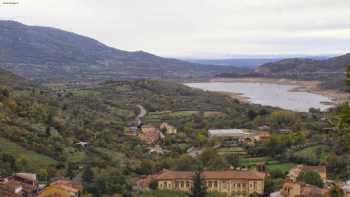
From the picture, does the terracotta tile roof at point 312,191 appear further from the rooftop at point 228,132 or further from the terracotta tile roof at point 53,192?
the rooftop at point 228,132

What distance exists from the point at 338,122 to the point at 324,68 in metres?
167

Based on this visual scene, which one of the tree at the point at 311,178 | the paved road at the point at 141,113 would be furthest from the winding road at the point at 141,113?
the tree at the point at 311,178

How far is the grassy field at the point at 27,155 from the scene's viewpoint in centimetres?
3862

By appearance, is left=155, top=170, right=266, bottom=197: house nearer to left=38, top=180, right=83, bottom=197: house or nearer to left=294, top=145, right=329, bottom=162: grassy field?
left=38, top=180, right=83, bottom=197: house

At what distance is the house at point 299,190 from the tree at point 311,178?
191cm

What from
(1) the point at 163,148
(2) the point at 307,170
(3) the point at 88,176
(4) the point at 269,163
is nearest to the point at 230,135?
(1) the point at 163,148

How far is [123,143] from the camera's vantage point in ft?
173

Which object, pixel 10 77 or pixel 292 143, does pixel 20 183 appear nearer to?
pixel 292 143

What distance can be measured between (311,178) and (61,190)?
14366 mm

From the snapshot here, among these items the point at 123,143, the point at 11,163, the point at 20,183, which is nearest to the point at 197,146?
the point at 123,143

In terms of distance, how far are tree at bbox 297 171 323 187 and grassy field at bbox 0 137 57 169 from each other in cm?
1551

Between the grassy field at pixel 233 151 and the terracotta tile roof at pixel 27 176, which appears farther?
the grassy field at pixel 233 151

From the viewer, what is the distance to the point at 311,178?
34969mm

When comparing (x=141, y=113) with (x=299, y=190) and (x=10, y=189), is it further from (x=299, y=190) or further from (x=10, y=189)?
(x=10, y=189)
